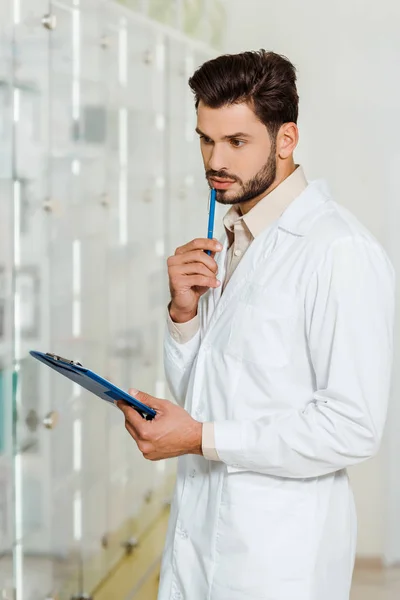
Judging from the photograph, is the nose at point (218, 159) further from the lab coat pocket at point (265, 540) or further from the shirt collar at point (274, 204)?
the lab coat pocket at point (265, 540)

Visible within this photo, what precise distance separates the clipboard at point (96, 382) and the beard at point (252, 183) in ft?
1.17

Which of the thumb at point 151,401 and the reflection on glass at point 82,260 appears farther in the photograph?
the reflection on glass at point 82,260

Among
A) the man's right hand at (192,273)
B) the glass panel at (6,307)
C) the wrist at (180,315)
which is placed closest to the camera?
the man's right hand at (192,273)

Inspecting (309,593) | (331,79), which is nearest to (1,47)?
(309,593)

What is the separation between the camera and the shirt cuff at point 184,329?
1628mm

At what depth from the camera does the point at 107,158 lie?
9.35 feet

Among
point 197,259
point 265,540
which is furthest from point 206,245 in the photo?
point 265,540

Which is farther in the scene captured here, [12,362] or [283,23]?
[283,23]

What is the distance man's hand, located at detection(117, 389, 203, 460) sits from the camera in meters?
1.38

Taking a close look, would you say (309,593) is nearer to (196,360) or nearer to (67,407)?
(196,360)

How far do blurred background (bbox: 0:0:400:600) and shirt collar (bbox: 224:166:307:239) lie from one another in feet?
2.47

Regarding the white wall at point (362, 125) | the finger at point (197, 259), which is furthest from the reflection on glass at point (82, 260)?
the finger at point (197, 259)

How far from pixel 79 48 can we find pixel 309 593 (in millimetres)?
1627

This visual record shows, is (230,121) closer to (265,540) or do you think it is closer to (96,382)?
(96,382)
